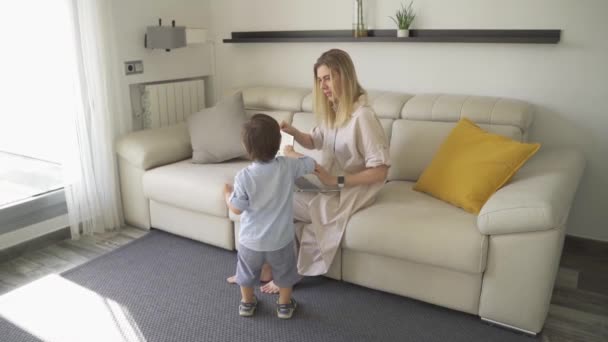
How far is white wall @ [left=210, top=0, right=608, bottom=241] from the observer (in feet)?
8.93

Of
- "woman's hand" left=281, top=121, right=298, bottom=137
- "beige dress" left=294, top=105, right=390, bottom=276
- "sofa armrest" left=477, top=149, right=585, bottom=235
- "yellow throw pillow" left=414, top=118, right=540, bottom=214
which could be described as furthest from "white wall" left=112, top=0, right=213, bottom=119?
"sofa armrest" left=477, top=149, right=585, bottom=235

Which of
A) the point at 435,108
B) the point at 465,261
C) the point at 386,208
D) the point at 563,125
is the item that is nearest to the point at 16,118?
the point at 386,208

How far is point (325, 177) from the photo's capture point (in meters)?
2.25

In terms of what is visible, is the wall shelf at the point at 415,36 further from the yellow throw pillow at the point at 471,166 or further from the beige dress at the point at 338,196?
the beige dress at the point at 338,196

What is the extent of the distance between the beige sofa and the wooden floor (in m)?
0.18

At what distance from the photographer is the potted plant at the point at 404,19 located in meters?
3.10

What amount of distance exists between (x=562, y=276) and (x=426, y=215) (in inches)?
38.2

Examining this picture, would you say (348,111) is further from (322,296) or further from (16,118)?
(16,118)

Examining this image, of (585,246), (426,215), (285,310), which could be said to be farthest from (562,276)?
(285,310)

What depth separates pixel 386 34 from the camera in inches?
127

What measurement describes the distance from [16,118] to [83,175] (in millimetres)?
575

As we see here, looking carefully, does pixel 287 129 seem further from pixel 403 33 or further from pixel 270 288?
pixel 403 33

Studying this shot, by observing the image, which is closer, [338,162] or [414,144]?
[338,162]

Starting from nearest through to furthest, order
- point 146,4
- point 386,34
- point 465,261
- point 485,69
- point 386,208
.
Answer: point 465,261 → point 386,208 → point 485,69 → point 386,34 → point 146,4
